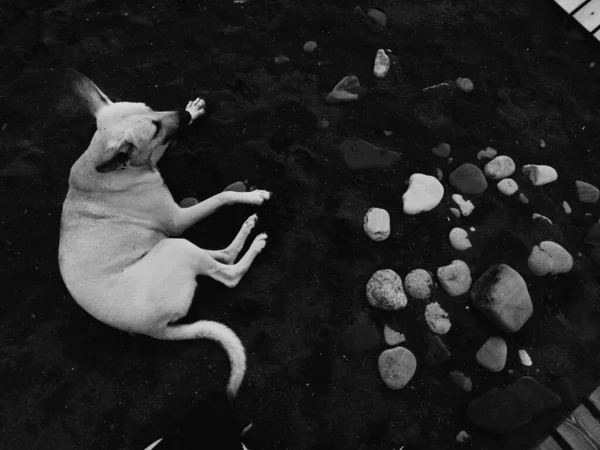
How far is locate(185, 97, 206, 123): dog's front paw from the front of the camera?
374 centimetres

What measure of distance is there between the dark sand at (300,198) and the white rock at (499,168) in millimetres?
88

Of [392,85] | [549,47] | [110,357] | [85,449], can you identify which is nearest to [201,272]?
[110,357]

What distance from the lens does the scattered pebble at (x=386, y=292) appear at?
3.11 meters

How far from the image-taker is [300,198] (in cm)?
350

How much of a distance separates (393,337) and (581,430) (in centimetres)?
118

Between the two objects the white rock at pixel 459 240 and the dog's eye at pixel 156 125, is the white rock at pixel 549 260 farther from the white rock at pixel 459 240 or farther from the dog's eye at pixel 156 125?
the dog's eye at pixel 156 125

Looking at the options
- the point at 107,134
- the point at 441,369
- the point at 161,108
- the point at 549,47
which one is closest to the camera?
the point at 107,134

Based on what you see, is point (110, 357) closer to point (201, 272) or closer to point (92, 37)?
point (201, 272)

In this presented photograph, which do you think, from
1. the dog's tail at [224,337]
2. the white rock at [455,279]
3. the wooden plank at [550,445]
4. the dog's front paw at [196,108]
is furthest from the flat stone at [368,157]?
the wooden plank at [550,445]

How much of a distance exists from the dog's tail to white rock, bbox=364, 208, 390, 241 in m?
1.28

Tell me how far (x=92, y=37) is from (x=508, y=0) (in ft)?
13.7

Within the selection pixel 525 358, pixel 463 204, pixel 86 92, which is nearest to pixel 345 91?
pixel 463 204

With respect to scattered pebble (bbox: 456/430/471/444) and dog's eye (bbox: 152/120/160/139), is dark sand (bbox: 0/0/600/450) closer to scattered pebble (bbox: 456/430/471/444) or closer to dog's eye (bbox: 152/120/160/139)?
scattered pebble (bbox: 456/430/471/444)

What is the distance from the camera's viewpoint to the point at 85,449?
2924 millimetres
